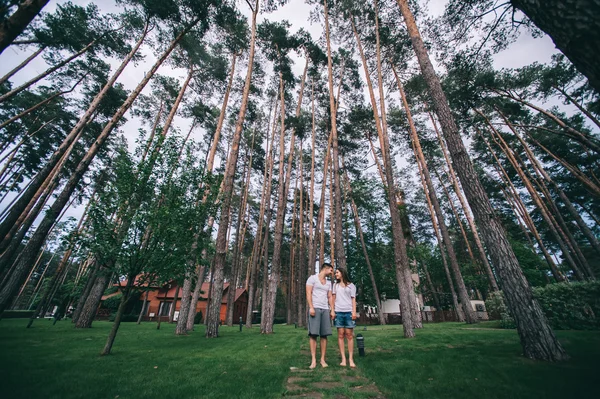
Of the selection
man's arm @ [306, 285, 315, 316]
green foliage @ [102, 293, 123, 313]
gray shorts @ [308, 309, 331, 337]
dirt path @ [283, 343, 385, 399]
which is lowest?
dirt path @ [283, 343, 385, 399]

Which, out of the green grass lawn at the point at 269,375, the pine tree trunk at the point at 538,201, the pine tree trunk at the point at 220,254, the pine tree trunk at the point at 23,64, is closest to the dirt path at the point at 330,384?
the green grass lawn at the point at 269,375

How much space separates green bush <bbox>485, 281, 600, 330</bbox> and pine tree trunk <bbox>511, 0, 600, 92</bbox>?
37.2 ft

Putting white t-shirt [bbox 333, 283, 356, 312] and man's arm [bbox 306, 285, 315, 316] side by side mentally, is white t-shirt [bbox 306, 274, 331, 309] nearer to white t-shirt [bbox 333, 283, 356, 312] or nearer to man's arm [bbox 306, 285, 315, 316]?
man's arm [bbox 306, 285, 315, 316]

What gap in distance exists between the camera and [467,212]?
16875 mm

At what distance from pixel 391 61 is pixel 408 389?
14888 mm

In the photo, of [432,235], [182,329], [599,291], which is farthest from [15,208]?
[432,235]

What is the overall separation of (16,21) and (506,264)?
8417 mm

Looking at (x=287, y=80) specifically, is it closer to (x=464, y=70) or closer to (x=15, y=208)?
(x=464, y=70)

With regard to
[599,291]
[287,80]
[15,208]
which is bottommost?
[599,291]

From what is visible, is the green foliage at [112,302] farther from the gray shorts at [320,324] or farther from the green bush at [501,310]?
the green bush at [501,310]

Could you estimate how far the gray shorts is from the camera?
425cm

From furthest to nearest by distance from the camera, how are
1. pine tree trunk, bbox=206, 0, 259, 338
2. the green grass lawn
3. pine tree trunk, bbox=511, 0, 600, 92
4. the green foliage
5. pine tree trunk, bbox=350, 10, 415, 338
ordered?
the green foliage < pine tree trunk, bbox=206, 0, 259, 338 < pine tree trunk, bbox=350, 10, 415, 338 < the green grass lawn < pine tree trunk, bbox=511, 0, 600, 92

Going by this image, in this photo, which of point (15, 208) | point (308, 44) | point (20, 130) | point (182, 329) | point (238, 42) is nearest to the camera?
point (15, 208)

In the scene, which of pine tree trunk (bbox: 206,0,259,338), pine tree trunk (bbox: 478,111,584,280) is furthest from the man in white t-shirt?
pine tree trunk (bbox: 478,111,584,280)
